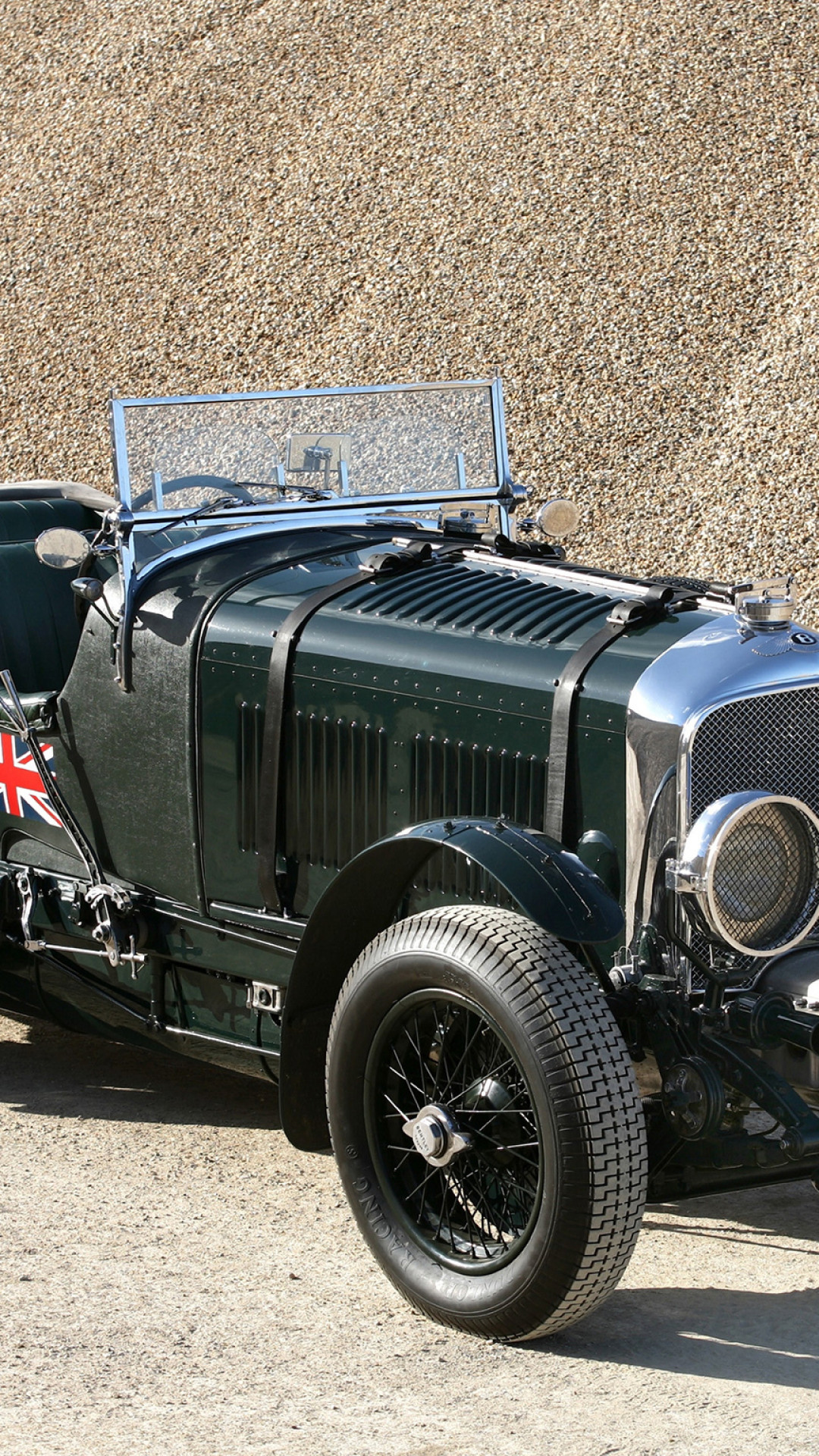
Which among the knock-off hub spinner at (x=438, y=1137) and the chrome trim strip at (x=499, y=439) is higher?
the chrome trim strip at (x=499, y=439)

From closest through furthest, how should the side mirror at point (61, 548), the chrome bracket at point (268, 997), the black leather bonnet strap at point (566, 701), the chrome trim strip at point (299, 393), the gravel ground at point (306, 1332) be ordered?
the gravel ground at point (306, 1332), the black leather bonnet strap at point (566, 701), the chrome bracket at point (268, 997), the side mirror at point (61, 548), the chrome trim strip at point (299, 393)

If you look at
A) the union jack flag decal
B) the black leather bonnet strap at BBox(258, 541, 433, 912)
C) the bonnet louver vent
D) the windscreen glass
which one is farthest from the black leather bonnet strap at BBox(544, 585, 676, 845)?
the union jack flag decal

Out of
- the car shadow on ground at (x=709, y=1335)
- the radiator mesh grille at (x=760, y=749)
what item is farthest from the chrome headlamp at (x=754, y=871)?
the car shadow on ground at (x=709, y=1335)

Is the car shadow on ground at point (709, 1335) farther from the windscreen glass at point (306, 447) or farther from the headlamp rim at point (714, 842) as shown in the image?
the windscreen glass at point (306, 447)

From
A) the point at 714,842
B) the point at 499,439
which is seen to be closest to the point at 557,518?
the point at 499,439

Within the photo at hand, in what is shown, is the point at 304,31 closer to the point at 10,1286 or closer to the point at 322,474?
the point at 322,474

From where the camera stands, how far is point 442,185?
42.7ft

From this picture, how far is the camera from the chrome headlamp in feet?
11.2

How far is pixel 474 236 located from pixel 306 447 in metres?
8.03

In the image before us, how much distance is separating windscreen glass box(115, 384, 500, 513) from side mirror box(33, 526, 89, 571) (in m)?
0.25

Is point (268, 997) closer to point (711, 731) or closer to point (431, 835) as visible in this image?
point (431, 835)

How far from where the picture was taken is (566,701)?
3791 mm

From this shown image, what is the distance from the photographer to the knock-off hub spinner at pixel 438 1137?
345 centimetres

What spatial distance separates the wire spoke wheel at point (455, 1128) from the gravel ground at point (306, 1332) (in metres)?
0.23
